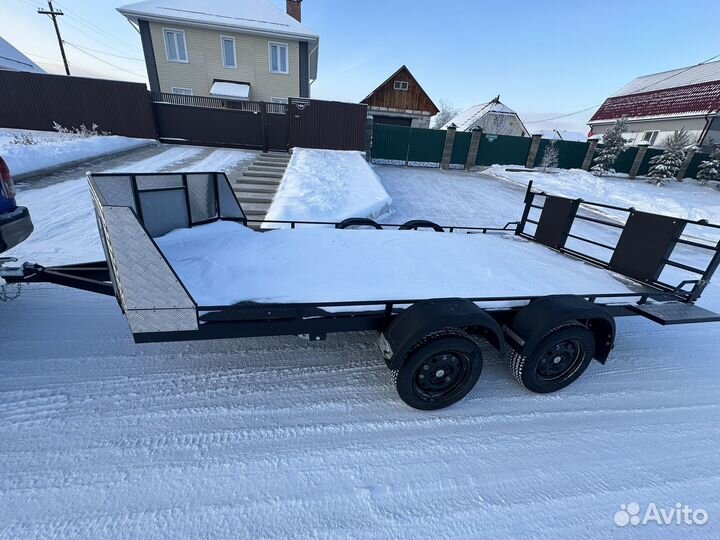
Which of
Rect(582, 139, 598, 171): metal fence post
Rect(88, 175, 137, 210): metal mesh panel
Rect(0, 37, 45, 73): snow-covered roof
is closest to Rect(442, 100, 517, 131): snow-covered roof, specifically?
Rect(582, 139, 598, 171): metal fence post

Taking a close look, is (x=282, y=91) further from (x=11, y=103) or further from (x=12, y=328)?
(x=12, y=328)

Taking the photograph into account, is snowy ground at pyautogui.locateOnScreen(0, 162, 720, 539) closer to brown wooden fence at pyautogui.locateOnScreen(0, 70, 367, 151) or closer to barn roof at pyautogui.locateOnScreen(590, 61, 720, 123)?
brown wooden fence at pyautogui.locateOnScreen(0, 70, 367, 151)

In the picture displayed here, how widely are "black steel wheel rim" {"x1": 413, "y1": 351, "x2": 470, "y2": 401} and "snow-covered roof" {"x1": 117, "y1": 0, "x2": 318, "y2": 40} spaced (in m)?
22.2

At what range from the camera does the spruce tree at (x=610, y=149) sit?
67.8 ft

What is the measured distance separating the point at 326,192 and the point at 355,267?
5.63 meters

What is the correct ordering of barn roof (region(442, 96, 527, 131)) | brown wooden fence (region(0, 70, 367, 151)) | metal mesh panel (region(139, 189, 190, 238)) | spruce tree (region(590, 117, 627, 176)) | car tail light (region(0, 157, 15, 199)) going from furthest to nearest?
barn roof (region(442, 96, 527, 131)), spruce tree (region(590, 117, 627, 176)), brown wooden fence (region(0, 70, 367, 151)), metal mesh panel (region(139, 189, 190, 238)), car tail light (region(0, 157, 15, 199))

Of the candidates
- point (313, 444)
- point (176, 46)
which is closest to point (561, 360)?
point (313, 444)

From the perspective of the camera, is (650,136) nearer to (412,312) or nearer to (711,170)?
(711,170)

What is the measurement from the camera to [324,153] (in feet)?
45.2

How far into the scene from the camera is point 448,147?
1938 cm

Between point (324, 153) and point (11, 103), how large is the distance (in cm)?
1306

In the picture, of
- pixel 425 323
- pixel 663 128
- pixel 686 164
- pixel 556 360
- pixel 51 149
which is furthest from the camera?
pixel 663 128

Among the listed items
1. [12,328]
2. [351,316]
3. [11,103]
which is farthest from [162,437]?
[11,103]

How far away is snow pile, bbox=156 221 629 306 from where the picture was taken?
2.73 metres
